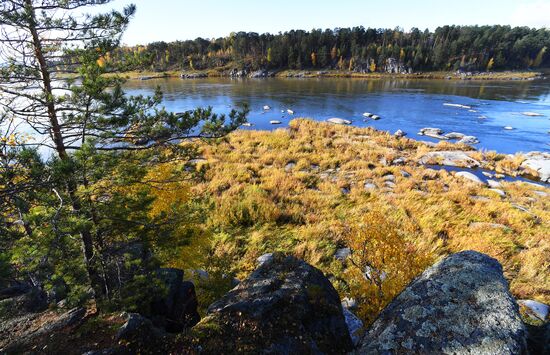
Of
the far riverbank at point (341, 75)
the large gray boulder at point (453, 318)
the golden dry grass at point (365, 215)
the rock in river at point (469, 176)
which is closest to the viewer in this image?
the large gray boulder at point (453, 318)

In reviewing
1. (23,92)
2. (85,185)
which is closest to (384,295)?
(85,185)

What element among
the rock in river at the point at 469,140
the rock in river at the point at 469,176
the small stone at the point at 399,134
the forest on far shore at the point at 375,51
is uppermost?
the forest on far shore at the point at 375,51

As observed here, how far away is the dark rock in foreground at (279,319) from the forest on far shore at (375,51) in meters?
107

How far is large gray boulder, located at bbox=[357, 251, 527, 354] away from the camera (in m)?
3.16

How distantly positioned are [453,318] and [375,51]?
122 m

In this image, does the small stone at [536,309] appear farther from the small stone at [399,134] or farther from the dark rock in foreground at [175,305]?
the small stone at [399,134]

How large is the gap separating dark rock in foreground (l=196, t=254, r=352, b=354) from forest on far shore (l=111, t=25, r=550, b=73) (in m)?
107

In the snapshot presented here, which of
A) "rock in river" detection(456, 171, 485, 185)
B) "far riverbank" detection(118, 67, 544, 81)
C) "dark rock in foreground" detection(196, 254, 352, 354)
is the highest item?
"far riverbank" detection(118, 67, 544, 81)

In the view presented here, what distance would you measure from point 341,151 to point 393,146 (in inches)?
214

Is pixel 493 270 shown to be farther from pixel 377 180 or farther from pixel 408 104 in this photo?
pixel 408 104

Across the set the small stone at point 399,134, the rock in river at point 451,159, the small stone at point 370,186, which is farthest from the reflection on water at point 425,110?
the small stone at point 370,186

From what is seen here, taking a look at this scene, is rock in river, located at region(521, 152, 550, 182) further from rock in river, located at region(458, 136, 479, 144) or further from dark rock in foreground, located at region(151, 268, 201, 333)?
dark rock in foreground, located at region(151, 268, 201, 333)

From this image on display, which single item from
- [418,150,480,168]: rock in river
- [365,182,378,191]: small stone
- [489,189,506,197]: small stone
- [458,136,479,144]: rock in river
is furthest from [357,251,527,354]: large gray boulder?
[458,136,479,144]: rock in river

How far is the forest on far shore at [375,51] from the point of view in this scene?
101625mm
